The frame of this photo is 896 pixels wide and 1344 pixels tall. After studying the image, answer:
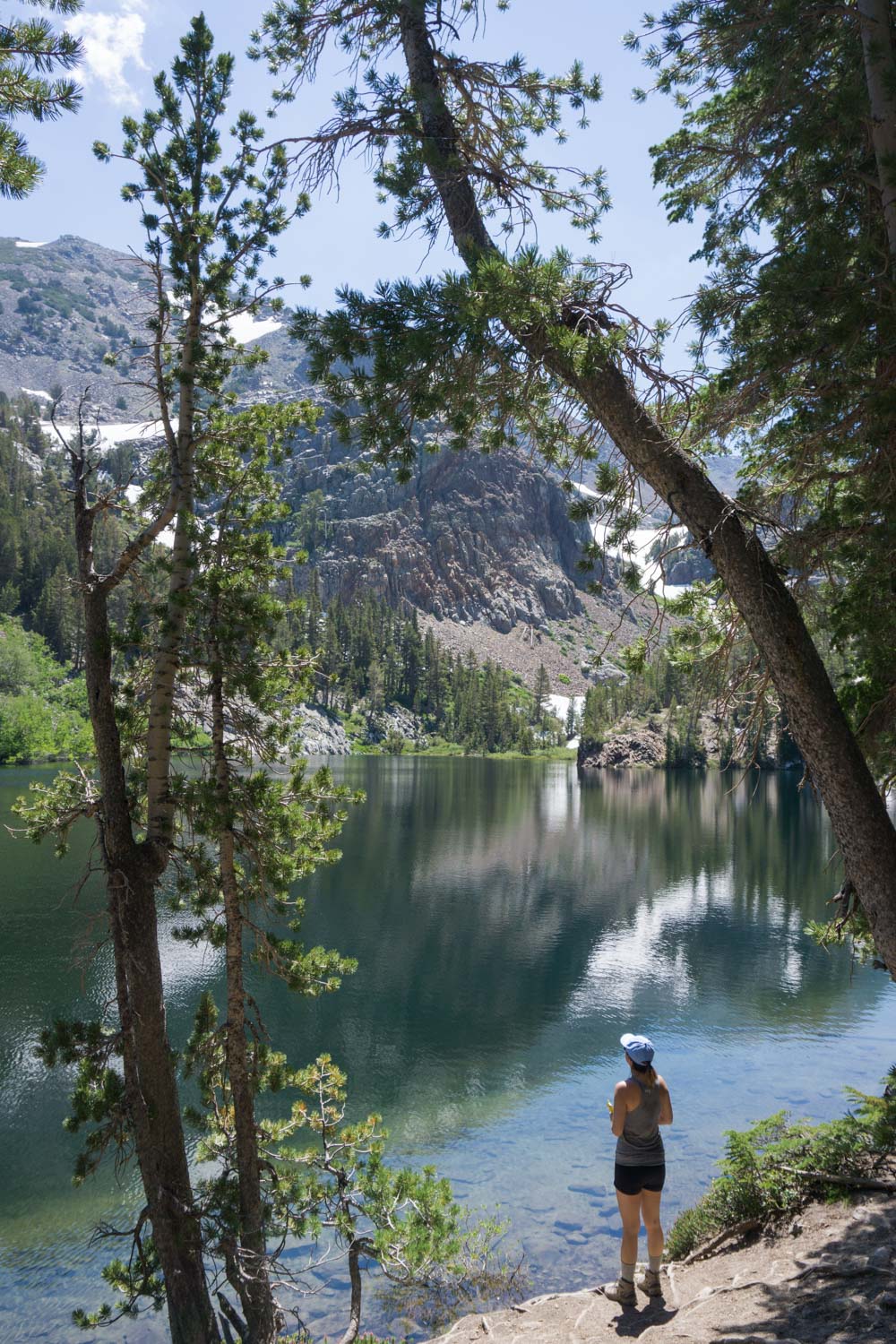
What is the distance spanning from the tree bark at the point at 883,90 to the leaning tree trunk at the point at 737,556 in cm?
188

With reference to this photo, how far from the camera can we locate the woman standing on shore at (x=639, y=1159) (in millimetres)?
5801

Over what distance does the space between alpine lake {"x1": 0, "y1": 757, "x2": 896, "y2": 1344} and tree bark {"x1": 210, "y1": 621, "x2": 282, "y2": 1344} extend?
108 centimetres

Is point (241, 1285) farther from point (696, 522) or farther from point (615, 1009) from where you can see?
point (615, 1009)

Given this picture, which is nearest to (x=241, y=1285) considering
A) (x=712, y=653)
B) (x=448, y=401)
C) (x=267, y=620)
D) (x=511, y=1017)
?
(x=267, y=620)

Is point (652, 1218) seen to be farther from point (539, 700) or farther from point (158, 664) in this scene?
point (539, 700)

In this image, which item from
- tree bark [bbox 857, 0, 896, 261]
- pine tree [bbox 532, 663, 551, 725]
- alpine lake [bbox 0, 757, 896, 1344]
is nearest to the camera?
tree bark [bbox 857, 0, 896, 261]

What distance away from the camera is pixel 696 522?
5.35 meters

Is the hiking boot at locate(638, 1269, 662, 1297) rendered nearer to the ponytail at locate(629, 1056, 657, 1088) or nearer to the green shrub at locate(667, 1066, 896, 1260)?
the green shrub at locate(667, 1066, 896, 1260)

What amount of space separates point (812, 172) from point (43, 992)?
63.5 feet

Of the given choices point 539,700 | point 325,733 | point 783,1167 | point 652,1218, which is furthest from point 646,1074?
point 539,700

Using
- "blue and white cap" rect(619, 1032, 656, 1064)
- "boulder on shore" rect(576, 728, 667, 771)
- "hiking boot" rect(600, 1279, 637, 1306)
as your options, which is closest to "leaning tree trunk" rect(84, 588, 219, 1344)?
"hiking boot" rect(600, 1279, 637, 1306)

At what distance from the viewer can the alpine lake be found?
10.9 metres

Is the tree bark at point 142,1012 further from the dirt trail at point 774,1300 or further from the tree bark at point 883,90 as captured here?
the tree bark at point 883,90

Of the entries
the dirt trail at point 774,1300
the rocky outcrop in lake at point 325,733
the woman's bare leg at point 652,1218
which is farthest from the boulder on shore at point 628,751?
the woman's bare leg at point 652,1218
